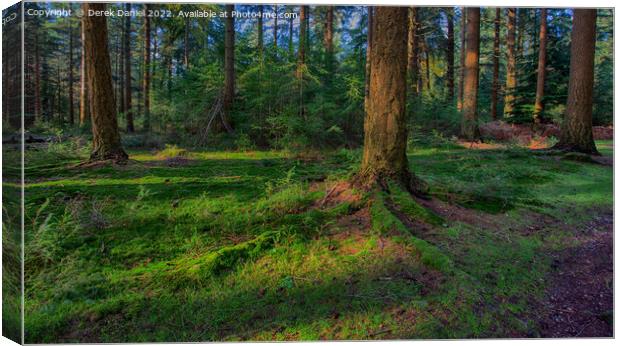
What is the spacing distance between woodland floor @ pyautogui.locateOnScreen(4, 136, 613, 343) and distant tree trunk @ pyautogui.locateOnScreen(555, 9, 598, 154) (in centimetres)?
35

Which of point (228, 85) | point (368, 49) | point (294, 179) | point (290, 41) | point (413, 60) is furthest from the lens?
point (413, 60)

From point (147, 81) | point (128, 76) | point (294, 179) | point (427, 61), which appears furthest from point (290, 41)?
point (427, 61)

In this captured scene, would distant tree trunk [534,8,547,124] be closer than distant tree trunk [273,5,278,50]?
No

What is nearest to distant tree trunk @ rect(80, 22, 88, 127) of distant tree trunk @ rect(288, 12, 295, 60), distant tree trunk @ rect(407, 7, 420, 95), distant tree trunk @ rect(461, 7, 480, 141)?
distant tree trunk @ rect(288, 12, 295, 60)

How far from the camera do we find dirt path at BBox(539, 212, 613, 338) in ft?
8.34

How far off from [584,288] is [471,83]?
3039 millimetres

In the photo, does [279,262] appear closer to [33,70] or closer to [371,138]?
[371,138]

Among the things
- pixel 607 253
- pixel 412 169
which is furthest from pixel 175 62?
pixel 607 253

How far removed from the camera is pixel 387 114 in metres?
3.47

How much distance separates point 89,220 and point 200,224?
75 cm

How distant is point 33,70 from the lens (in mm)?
2578

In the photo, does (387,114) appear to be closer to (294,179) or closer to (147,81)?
(294,179)

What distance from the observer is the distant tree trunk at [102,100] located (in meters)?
3.00

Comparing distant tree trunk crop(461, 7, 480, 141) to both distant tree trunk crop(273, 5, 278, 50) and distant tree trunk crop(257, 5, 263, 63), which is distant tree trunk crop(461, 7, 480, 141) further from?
distant tree trunk crop(257, 5, 263, 63)
